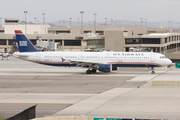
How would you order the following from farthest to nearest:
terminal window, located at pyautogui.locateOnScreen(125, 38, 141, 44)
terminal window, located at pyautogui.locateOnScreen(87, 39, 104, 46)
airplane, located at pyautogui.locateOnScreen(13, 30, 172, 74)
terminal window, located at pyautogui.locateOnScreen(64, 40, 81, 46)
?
terminal window, located at pyautogui.locateOnScreen(87, 39, 104, 46) → terminal window, located at pyautogui.locateOnScreen(125, 38, 141, 44) → terminal window, located at pyautogui.locateOnScreen(64, 40, 81, 46) → airplane, located at pyautogui.locateOnScreen(13, 30, 172, 74)

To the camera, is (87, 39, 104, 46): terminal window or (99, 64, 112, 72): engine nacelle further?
(87, 39, 104, 46): terminal window

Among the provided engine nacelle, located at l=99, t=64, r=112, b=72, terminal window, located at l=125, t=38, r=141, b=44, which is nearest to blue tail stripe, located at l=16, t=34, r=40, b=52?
engine nacelle, located at l=99, t=64, r=112, b=72

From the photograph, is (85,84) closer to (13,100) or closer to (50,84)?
(50,84)

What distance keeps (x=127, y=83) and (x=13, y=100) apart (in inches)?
631

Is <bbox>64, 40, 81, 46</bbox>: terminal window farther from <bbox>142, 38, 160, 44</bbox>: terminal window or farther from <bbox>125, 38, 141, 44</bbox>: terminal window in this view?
<bbox>142, 38, 160, 44</bbox>: terminal window

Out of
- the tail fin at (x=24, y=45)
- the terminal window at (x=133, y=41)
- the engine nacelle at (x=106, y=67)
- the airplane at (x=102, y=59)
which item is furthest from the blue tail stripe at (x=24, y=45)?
the terminal window at (x=133, y=41)

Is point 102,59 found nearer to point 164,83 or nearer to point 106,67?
point 106,67

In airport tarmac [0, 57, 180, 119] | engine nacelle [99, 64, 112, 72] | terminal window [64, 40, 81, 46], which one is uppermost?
terminal window [64, 40, 81, 46]

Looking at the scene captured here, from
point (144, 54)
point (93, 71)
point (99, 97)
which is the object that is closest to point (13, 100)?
point (99, 97)

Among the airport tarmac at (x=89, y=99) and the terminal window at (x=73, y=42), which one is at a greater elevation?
the terminal window at (x=73, y=42)

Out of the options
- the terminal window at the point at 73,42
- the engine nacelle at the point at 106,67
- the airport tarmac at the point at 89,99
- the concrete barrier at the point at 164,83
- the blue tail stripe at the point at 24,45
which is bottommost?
the airport tarmac at the point at 89,99

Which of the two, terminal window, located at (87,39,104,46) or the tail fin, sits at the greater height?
terminal window, located at (87,39,104,46)

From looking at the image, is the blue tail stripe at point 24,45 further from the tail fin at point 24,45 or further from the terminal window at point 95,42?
the terminal window at point 95,42

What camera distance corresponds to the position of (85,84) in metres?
36.4
